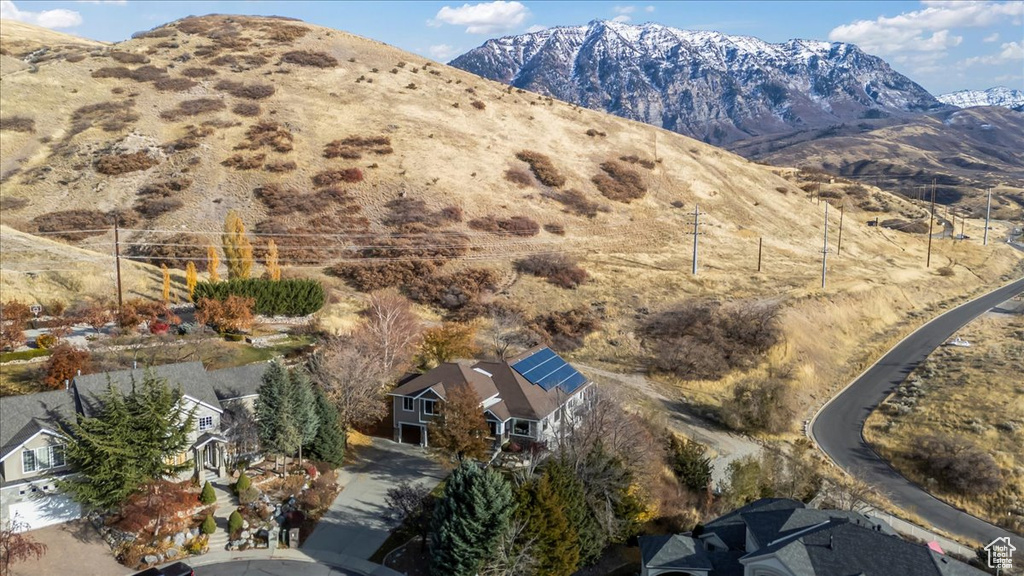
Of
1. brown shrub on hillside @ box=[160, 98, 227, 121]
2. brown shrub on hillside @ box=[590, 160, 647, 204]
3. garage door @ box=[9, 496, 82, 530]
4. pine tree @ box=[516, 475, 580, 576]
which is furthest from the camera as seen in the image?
brown shrub on hillside @ box=[590, 160, 647, 204]

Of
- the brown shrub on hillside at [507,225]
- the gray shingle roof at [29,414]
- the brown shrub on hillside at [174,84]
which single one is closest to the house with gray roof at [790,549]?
the gray shingle roof at [29,414]

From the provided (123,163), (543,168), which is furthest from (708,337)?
(123,163)

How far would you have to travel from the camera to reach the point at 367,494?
32.6 m

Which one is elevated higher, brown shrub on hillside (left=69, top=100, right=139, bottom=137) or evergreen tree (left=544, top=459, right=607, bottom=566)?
brown shrub on hillside (left=69, top=100, right=139, bottom=137)

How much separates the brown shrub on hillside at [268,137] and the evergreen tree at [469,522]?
64.6 metres

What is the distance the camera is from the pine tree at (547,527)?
27.0 m

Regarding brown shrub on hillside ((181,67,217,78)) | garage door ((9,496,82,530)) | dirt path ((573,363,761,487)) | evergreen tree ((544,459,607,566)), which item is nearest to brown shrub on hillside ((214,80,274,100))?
brown shrub on hillside ((181,67,217,78))

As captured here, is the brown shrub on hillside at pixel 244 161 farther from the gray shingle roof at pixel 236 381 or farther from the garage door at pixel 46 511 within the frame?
the garage door at pixel 46 511

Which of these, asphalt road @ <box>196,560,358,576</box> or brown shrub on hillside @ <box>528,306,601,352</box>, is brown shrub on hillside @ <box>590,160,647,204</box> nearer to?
brown shrub on hillside @ <box>528,306,601,352</box>

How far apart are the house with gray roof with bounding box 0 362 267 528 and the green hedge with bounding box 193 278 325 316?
17.7 m

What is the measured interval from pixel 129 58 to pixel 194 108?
761 inches

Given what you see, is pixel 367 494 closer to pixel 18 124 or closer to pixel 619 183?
pixel 619 183

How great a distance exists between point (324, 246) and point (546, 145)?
37760 millimetres

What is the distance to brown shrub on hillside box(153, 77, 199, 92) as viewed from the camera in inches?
3659
